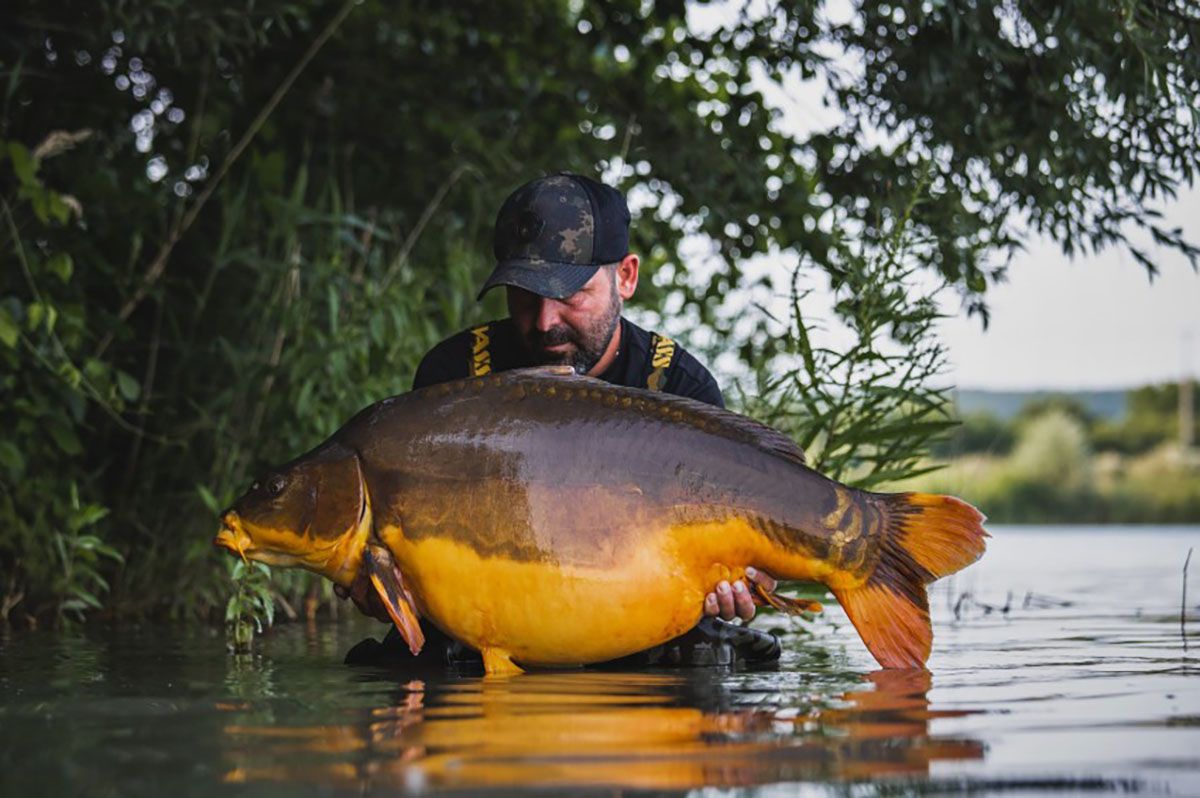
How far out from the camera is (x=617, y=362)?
4344mm

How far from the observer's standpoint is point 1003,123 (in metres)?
5.91

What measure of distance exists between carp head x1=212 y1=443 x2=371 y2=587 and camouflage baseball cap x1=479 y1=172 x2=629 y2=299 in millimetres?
769

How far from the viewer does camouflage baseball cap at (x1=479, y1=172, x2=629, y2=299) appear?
4023 millimetres

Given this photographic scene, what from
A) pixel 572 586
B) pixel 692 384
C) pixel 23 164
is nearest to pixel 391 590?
pixel 572 586

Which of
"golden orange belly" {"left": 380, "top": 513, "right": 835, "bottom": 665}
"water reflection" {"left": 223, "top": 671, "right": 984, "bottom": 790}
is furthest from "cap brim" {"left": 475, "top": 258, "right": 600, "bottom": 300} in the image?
"water reflection" {"left": 223, "top": 671, "right": 984, "bottom": 790}

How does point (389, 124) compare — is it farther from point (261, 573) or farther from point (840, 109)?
point (261, 573)

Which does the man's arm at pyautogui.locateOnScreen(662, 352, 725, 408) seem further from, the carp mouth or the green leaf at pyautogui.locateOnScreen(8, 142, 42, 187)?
the green leaf at pyautogui.locateOnScreen(8, 142, 42, 187)

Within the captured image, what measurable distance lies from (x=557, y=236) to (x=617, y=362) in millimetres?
439

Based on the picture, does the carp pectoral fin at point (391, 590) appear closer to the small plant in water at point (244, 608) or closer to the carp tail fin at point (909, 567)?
the carp tail fin at point (909, 567)

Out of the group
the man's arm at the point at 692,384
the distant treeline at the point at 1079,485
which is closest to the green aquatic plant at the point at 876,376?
the man's arm at the point at 692,384

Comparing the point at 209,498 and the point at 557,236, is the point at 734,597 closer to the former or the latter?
the point at 557,236

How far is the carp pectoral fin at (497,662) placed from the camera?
3.44m

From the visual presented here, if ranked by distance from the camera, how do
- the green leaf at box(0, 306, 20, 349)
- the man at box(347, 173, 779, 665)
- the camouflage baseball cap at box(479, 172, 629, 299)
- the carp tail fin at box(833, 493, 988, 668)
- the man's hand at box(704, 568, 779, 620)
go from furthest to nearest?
1. the green leaf at box(0, 306, 20, 349)
2. the camouflage baseball cap at box(479, 172, 629, 299)
3. the man at box(347, 173, 779, 665)
4. the man's hand at box(704, 568, 779, 620)
5. the carp tail fin at box(833, 493, 988, 668)

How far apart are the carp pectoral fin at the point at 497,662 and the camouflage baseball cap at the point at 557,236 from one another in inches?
37.8
